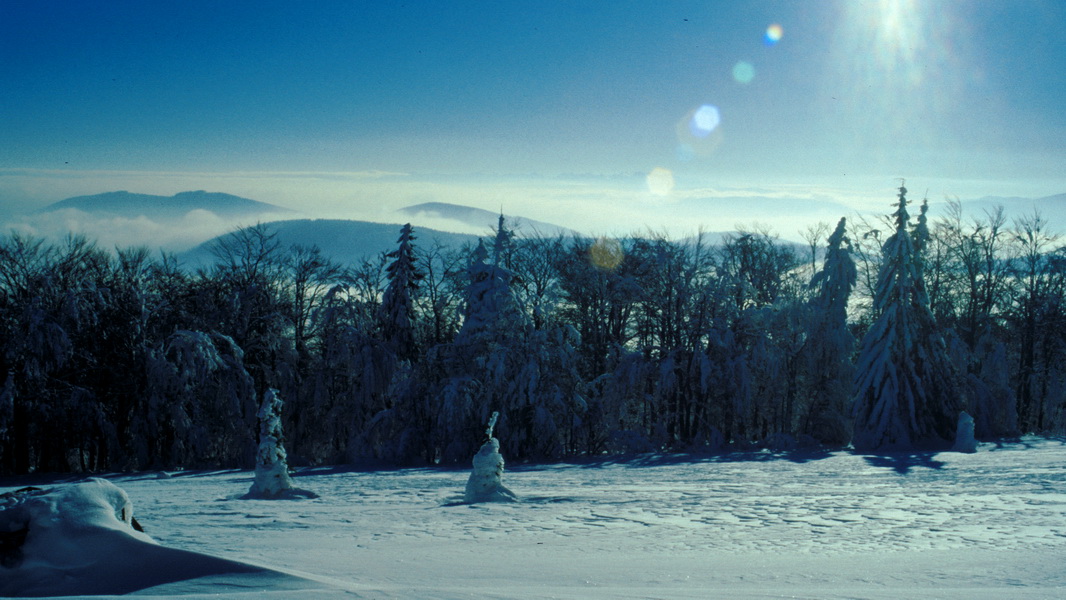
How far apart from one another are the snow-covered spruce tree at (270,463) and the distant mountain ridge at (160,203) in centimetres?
8729

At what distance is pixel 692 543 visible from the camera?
407 inches

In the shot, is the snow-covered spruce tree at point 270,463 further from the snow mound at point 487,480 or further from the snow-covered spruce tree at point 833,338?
the snow-covered spruce tree at point 833,338

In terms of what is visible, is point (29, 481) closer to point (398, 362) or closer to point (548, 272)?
point (398, 362)

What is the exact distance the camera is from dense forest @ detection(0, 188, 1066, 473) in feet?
88.4

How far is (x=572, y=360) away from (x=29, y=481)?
18.9 m

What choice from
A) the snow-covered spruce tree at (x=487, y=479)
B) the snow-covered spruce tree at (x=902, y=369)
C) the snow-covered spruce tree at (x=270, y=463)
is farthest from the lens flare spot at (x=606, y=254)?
the snow-covered spruce tree at (x=270, y=463)

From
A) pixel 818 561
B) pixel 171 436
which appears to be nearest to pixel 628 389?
pixel 171 436

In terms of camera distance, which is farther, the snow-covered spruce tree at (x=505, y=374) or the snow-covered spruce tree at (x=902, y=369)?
the snow-covered spruce tree at (x=505, y=374)

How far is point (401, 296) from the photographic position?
2848 cm

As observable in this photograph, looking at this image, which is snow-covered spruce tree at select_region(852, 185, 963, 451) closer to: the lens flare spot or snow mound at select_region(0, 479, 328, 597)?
the lens flare spot

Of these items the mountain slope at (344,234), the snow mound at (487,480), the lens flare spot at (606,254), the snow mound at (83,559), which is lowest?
the snow mound at (487,480)

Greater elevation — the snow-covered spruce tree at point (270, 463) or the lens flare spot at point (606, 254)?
the lens flare spot at point (606, 254)

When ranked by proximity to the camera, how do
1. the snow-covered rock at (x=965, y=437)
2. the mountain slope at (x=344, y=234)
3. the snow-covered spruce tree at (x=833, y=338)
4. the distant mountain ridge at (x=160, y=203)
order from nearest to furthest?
the snow-covered rock at (x=965, y=437), the snow-covered spruce tree at (x=833, y=338), the mountain slope at (x=344, y=234), the distant mountain ridge at (x=160, y=203)

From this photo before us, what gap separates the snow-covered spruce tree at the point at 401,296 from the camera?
93.5ft
